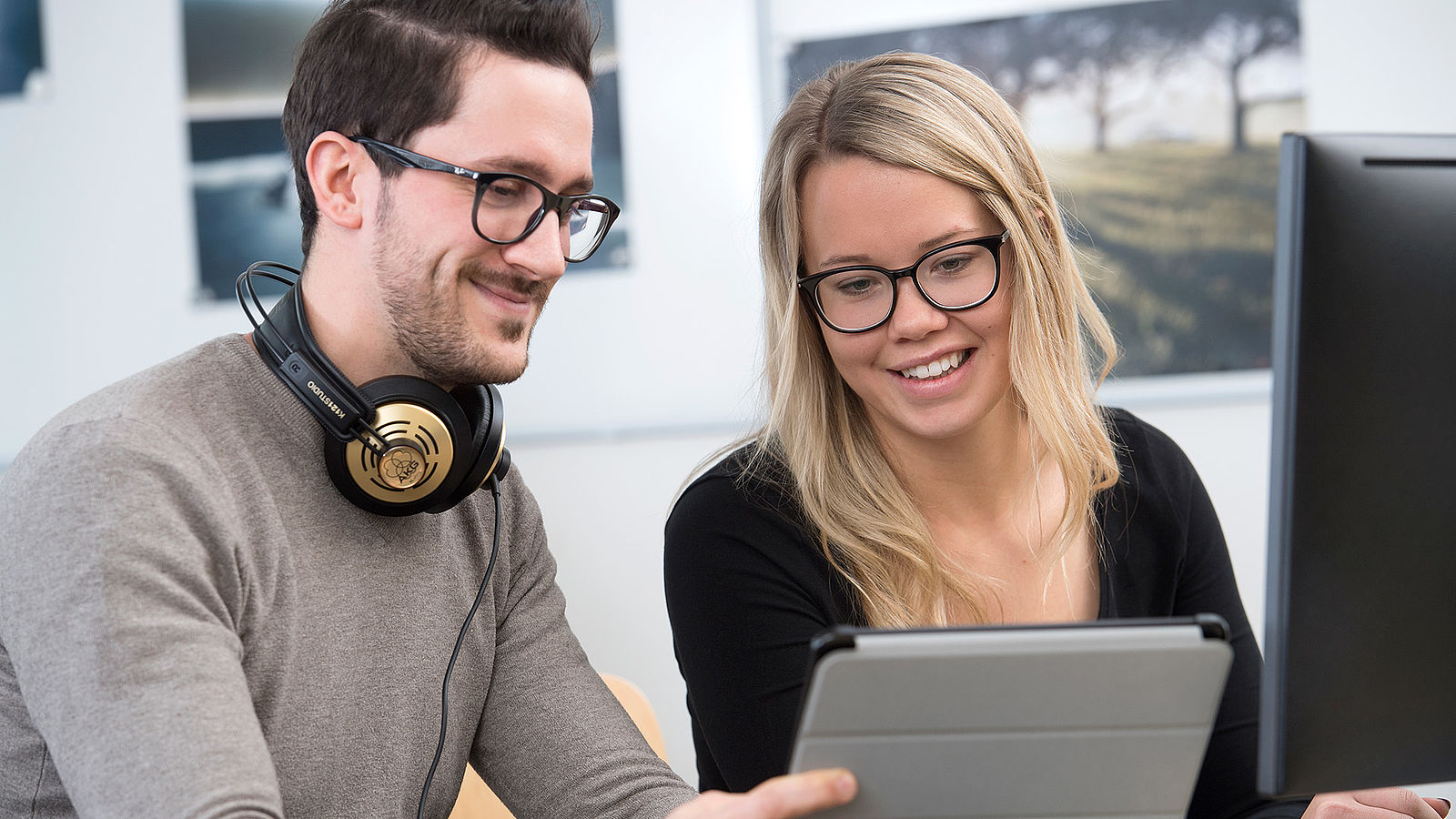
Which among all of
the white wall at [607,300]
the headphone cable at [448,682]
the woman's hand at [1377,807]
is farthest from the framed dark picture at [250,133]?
the woman's hand at [1377,807]

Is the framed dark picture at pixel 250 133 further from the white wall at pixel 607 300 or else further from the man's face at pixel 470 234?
the man's face at pixel 470 234

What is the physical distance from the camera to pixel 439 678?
1.03 m

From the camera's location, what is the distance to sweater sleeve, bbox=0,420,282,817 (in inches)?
28.1

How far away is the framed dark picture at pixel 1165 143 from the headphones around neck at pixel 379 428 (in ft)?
4.72

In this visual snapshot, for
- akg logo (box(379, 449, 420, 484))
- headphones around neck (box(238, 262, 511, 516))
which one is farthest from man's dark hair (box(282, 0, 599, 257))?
akg logo (box(379, 449, 420, 484))

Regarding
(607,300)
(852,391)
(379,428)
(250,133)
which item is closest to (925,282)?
(852,391)

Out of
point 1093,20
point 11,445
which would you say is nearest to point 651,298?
point 1093,20

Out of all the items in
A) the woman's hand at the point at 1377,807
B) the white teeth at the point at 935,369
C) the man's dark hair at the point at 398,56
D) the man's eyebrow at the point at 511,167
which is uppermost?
the man's dark hair at the point at 398,56

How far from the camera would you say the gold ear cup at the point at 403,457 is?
3.08 ft

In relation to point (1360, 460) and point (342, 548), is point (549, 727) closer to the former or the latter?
point (342, 548)

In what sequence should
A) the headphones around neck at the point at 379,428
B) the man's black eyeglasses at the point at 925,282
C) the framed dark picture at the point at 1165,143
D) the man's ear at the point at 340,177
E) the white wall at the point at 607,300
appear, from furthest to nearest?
the white wall at the point at 607,300 < the framed dark picture at the point at 1165,143 < the man's black eyeglasses at the point at 925,282 < the man's ear at the point at 340,177 < the headphones around neck at the point at 379,428

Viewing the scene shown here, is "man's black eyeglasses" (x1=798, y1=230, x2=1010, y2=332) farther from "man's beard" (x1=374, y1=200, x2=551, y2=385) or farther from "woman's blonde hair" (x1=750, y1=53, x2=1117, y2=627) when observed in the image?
"man's beard" (x1=374, y1=200, x2=551, y2=385)

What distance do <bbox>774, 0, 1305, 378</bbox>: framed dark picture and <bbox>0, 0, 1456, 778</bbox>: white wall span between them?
0.07 metres

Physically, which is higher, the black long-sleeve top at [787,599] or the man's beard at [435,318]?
the man's beard at [435,318]
